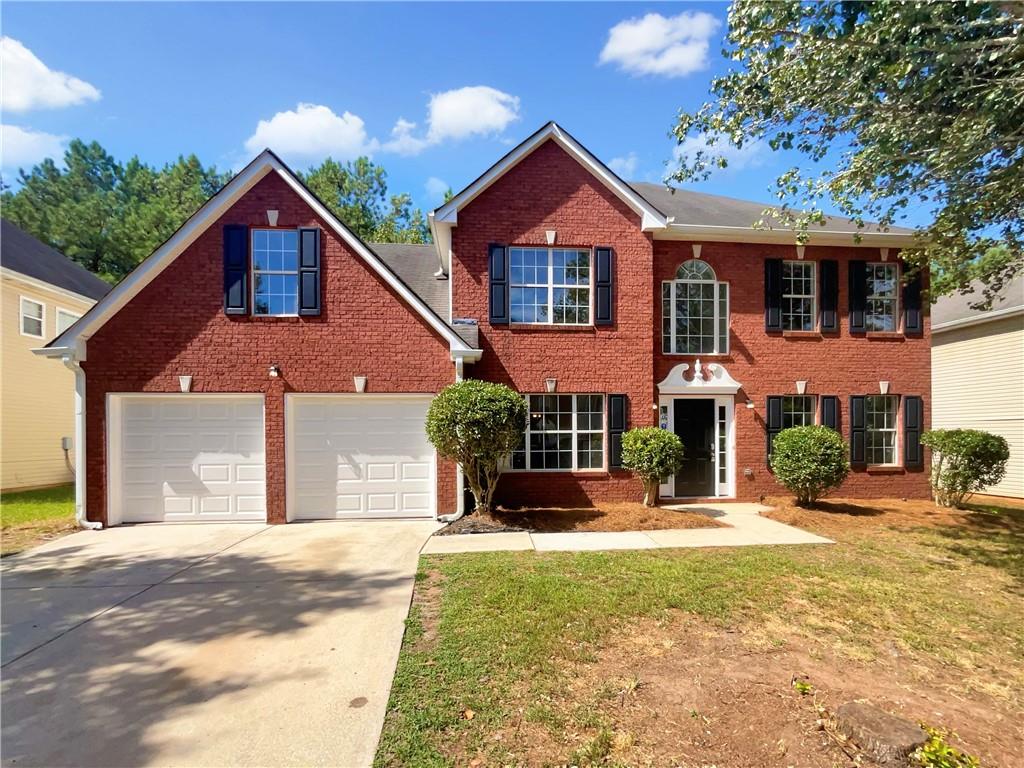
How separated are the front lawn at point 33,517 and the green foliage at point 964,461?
56.7ft

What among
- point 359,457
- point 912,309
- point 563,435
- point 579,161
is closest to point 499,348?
point 563,435

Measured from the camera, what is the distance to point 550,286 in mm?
10430

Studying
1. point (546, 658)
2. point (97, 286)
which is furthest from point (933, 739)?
point (97, 286)

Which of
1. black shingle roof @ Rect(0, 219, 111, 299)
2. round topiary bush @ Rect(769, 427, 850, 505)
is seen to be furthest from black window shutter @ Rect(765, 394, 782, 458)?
black shingle roof @ Rect(0, 219, 111, 299)

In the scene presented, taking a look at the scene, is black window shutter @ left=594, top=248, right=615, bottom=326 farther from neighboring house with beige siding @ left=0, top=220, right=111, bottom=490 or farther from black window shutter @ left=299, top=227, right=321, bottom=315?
neighboring house with beige siding @ left=0, top=220, right=111, bottom=490

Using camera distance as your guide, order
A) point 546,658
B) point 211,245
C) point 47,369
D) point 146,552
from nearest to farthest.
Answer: point 546,658
point 146,552
point 211,245
point 47,369

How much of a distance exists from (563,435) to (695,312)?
4262mm

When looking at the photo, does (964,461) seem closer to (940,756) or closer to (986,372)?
(986,372)

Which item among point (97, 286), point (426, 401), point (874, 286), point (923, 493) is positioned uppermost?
point (97, 286)

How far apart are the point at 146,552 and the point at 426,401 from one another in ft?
16.1

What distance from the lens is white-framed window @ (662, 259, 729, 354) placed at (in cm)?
1109

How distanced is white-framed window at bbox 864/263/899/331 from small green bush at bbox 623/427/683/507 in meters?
6.22

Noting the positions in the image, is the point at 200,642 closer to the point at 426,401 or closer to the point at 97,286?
the point at 426,401

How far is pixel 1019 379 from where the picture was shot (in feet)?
43.5
